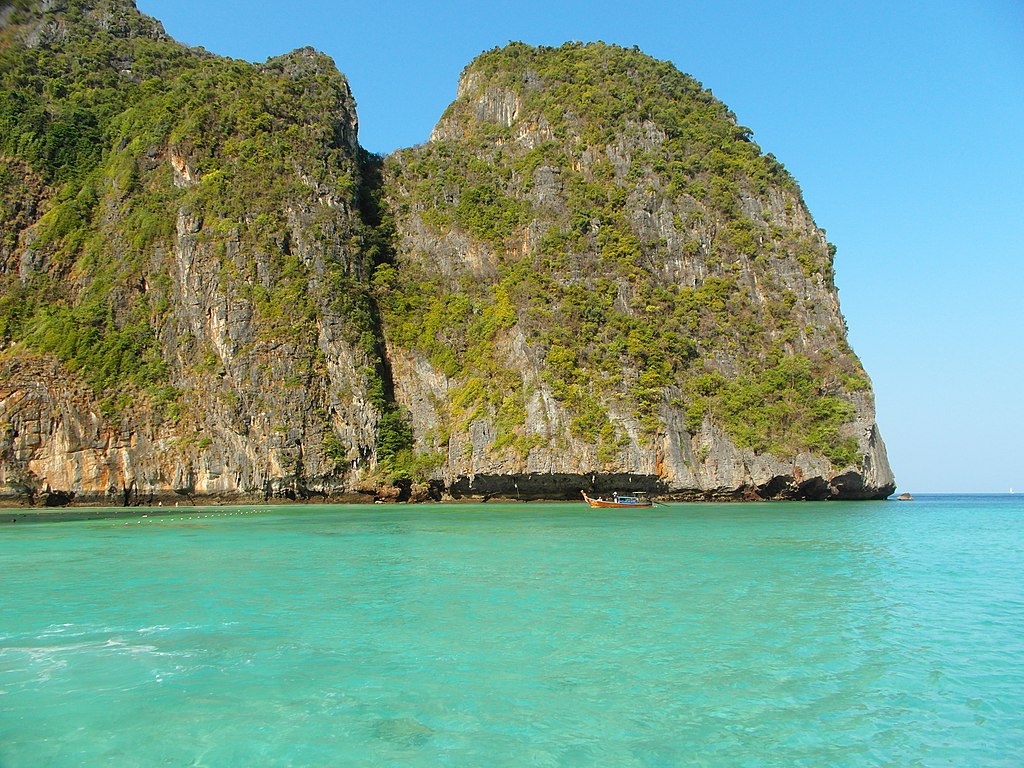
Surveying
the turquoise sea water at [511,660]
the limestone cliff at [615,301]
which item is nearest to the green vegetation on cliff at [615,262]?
the limestone cliff at [615,301]

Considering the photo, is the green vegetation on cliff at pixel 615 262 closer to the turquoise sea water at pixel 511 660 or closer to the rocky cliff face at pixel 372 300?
the rocky cliff face at pixel 372 300

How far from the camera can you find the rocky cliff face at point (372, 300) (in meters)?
46.1

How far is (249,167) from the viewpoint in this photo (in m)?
53.4

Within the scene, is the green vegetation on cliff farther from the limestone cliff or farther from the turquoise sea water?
the turquoise sea water

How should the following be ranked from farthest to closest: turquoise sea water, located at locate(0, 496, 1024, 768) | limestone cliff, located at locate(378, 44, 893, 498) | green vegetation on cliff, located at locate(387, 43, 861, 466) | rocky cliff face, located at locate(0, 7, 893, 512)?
green vegetation on cliff, located at locate(387, 43, 861, 466), limestone cliff, located at locate(378, 44, 893, 498), rocky cliff face, located at locate(0, 7, 893, 512), turquoise sea water, located at locate(0, 496, 1024, 768)

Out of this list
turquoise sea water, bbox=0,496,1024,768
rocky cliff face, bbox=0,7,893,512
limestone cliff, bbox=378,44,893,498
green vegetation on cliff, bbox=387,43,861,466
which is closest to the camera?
turquoise sea water, bbox=0,496,1024,768

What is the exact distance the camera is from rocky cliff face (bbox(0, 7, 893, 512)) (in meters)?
46.1

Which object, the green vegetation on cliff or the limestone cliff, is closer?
the limestone cliff

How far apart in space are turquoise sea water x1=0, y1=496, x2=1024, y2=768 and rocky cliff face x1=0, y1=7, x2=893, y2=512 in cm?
2799

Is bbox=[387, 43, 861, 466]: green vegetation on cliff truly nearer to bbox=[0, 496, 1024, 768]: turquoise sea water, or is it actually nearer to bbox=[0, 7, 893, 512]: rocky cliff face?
bbox=[0, 7, 893, 512]: rocky cliff face

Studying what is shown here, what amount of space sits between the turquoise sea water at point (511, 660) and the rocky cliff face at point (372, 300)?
27990 millimetres

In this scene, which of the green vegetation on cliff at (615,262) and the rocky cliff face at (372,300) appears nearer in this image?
the rocky cliff face at (372,300)

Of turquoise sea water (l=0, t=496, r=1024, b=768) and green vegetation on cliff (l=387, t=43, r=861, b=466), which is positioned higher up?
green vegetation on cliff (l=387, t=43, r=861, b=466)

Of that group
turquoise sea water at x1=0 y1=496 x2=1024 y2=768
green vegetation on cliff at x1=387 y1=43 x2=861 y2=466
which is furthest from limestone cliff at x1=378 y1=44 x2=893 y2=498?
turquoise sea water at x1=0 y1=496 x2=1024 y2=768
